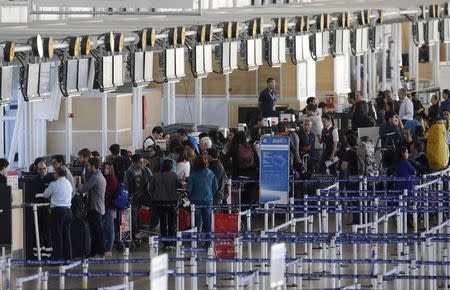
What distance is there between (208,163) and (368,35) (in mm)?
10956

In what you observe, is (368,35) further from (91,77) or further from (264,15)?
(91,77)

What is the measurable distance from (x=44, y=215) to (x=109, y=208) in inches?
36.6

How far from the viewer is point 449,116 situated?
3456cm

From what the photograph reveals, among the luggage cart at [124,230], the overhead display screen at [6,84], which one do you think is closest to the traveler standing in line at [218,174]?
the luggage cart at [124,230]

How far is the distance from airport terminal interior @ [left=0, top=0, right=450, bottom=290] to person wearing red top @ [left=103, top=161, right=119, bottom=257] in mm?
25

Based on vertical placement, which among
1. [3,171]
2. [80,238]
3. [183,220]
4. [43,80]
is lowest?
[80,238]

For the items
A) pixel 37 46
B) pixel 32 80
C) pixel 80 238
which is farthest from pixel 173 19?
pixel 37 46

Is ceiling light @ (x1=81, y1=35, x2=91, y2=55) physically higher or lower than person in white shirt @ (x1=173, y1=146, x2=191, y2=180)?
higher

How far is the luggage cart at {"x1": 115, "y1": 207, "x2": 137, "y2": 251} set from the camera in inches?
1030

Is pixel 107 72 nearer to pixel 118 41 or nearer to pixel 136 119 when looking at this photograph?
pixel 118 41

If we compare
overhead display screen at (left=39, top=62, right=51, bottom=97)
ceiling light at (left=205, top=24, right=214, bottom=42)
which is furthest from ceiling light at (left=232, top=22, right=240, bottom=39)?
overhead display screen at (left=39, top=62, right=51, bottom=97)

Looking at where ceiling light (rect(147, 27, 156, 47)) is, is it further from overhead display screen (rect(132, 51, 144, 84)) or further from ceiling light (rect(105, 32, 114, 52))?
ceiling light (rect(105, 32, 114, 52))

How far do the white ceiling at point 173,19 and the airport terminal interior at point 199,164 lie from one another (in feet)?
0.21

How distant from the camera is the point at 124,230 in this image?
2652cm
